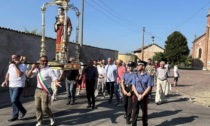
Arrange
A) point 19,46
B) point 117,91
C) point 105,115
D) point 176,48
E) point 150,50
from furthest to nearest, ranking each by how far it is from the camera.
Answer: point 150,50 < point 176,48 < point 19,46 < point 117,91 < point 105,115

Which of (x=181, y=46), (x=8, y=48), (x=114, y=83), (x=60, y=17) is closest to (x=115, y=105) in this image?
(x=114, y=83)

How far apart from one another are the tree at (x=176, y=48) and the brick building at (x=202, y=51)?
313 cm

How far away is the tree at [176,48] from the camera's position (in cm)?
6749

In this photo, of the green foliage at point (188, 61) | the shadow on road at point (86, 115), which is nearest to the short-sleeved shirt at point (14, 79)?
the shadow on road at point (86, 115)

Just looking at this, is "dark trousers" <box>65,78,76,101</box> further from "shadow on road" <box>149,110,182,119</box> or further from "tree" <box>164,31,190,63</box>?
"tree" <box>164,31,190,63</box>

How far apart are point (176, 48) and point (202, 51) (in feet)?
20.9

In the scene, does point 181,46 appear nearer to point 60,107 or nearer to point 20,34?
point 20,34

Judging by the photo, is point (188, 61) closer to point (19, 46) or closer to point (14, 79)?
point (19, 46)

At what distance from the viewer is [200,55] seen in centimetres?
7119

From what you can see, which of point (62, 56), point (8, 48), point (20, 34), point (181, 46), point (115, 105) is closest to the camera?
point (62, 56)

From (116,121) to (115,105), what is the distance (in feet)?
9.54

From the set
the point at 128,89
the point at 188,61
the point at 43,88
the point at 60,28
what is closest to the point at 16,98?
the point at 43,88

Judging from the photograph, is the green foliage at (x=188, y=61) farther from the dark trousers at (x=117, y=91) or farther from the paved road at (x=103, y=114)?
the dark trousers at (x=117, y=91)

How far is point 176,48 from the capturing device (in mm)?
67375
